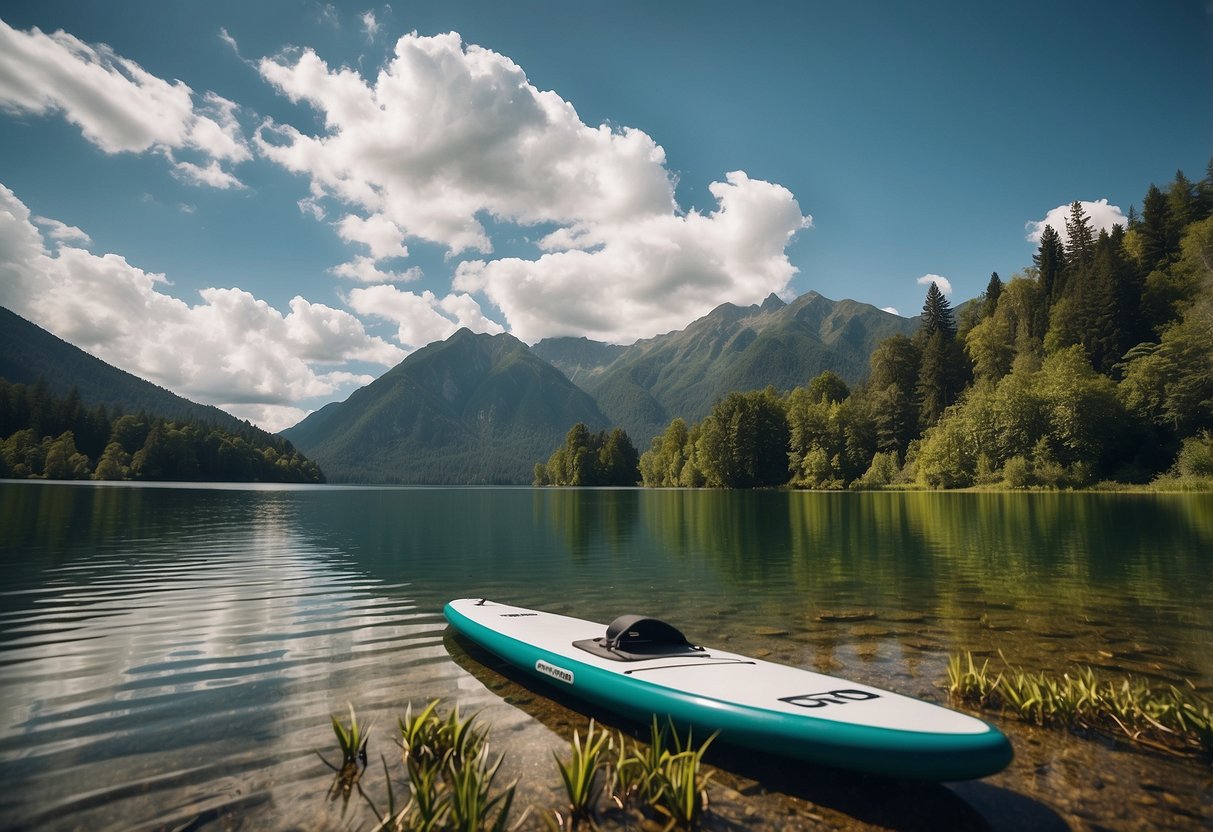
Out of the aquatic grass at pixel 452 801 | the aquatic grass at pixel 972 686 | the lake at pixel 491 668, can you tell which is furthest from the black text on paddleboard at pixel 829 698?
the aquatic grass at pixel 452 801

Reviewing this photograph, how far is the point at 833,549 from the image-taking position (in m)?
26.7

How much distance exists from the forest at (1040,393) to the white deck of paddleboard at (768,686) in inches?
2810

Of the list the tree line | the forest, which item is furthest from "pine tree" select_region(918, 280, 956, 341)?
the tree line

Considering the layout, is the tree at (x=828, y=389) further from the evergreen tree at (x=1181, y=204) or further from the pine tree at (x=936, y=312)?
the evergreen tree at (x=1181, y=204)

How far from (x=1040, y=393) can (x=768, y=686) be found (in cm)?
8149

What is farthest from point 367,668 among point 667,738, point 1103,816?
point 1103,816

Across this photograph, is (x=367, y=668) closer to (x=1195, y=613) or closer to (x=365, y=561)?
(x=365, y=561)

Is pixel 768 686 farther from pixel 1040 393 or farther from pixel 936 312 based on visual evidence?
pixel 936 312

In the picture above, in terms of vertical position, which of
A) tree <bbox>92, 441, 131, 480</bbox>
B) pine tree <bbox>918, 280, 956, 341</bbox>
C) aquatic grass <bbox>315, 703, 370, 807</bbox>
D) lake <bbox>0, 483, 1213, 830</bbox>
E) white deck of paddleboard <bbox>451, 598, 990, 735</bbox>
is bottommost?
lake <bbox>0, 483, 1213, 830</bbox>

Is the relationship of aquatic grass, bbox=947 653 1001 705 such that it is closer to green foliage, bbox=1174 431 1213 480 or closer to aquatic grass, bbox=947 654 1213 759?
aquatic grass, bbox=947 654 1213 759

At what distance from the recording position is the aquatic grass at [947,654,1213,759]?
703cm

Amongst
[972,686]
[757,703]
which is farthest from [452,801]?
[972,686]

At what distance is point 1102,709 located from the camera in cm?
771

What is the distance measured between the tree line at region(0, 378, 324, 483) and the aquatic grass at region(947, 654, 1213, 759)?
167116 mm
